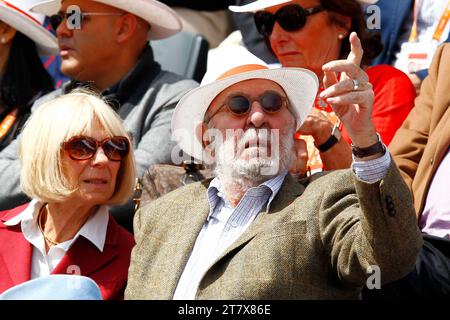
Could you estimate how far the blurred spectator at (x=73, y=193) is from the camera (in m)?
4.67

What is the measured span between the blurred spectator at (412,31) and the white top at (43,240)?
1995mm

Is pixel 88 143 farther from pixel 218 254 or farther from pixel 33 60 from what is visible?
pixel 33 60

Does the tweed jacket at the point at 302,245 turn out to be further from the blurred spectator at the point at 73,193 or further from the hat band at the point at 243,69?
the hat band at the point at 243,69

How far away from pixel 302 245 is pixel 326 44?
5.55 feet

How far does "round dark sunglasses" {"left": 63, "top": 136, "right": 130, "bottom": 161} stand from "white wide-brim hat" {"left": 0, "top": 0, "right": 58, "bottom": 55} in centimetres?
199

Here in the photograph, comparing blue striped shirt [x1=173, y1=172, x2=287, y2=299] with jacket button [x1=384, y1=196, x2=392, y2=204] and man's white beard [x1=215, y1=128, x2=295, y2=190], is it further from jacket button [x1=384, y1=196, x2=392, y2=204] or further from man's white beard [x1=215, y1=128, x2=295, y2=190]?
jacket button [x1=384, y1=196, x2=392, y2=204]

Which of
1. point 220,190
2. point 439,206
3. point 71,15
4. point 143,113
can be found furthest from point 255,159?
point 71,15

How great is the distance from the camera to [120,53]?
610cm

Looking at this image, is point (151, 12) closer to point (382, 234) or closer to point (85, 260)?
point (85, 260)

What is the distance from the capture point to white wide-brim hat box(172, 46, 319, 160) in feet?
14.8

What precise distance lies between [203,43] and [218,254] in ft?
9.20

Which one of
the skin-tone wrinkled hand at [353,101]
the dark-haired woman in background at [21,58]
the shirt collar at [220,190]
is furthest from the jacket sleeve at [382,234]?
the dark-haired woman in background at [21,58]

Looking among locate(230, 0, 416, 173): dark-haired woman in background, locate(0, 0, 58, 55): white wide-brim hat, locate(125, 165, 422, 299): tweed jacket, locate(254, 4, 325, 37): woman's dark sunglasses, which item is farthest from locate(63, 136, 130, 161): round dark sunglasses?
locate(0, 0, 58, 55): white wide-brim hat

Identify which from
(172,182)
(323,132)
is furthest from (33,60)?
(323,132)
